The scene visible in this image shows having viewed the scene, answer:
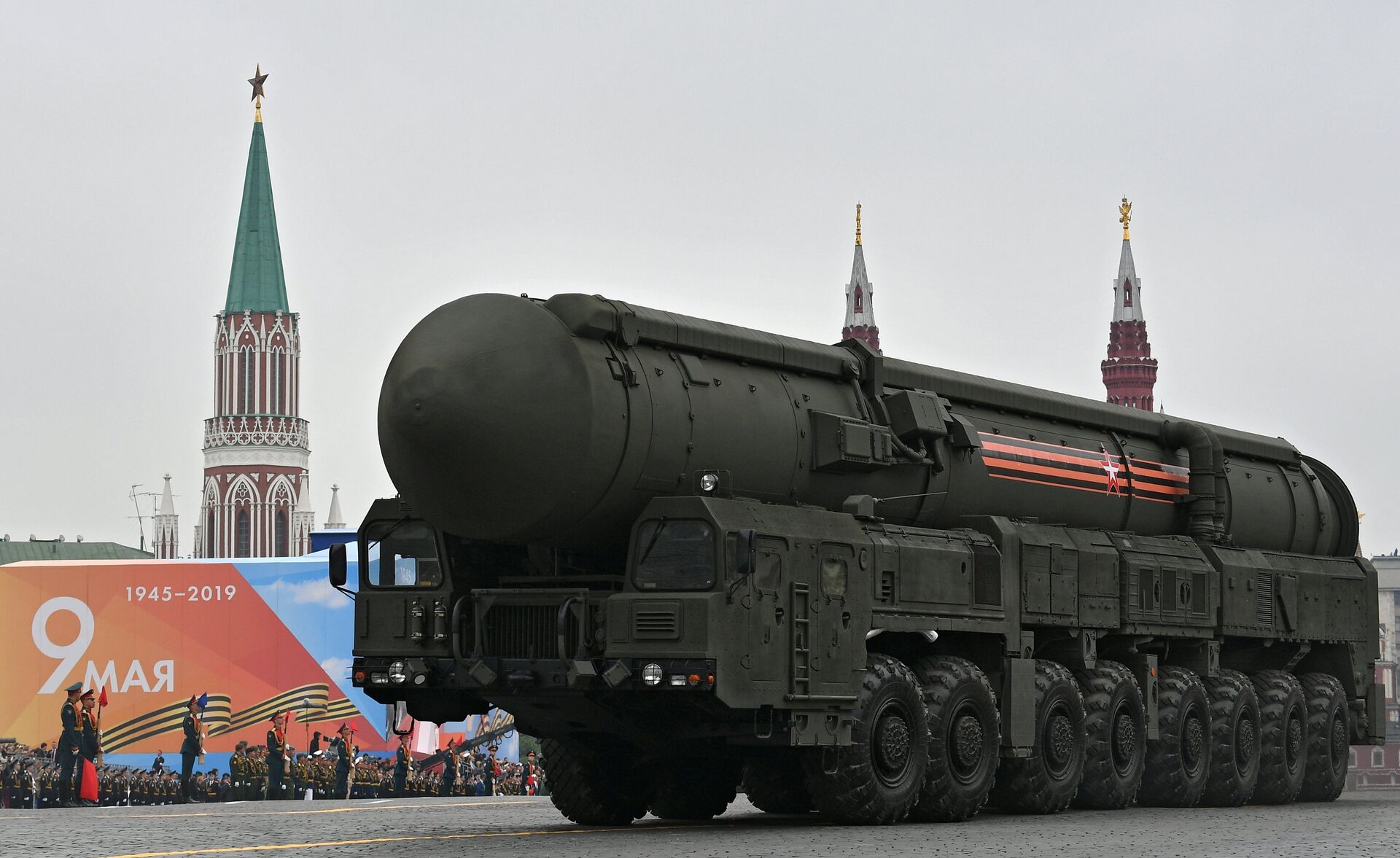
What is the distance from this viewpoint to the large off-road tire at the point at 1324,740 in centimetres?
2314

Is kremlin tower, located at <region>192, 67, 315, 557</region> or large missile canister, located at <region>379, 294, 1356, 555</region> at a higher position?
kremlin tower, located at <region>192, 67, 315, 557</region>

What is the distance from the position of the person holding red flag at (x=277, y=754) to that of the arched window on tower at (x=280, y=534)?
113 meters

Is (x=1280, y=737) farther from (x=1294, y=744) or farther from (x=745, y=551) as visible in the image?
(x=745, y=551)

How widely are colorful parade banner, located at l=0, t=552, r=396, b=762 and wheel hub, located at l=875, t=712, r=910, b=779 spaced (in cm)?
2465

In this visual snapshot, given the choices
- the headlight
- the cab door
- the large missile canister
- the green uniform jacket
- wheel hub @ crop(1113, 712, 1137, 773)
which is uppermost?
the large missile canister

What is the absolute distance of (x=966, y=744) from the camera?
1697 centimetres

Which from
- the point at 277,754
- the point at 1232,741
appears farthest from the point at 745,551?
the point at 277,754

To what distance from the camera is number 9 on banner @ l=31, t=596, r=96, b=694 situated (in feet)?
128

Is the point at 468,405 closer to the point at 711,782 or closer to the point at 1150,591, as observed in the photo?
the point at 711,782

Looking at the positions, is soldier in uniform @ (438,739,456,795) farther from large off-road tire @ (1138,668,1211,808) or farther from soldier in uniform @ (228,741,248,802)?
large off-road tire @ (1138,668,1211,808)

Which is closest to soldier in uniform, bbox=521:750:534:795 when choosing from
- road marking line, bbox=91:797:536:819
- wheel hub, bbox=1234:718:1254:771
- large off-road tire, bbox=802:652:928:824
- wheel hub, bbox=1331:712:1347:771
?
road marking line, bbox=91:797:536:819

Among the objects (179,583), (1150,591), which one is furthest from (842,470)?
(179,583)

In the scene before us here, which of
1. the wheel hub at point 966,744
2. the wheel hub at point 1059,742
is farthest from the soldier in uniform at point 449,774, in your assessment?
the wheel hub at point 966,744

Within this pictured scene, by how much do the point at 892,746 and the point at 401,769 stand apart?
2508 centimetres
